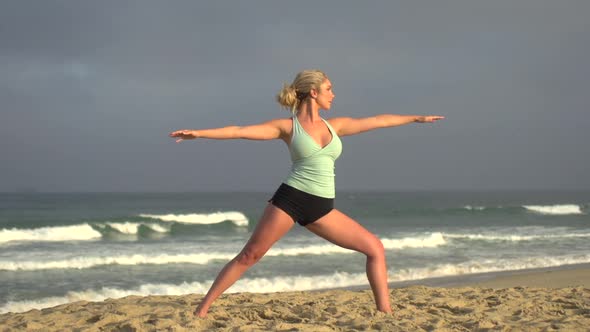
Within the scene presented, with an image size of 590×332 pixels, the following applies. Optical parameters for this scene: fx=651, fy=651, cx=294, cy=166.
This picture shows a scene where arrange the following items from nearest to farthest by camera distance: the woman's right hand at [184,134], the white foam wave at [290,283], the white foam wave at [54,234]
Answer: the woman's right hand at [184,134], the white foam wave at [290,283], the white foam wave at [54,234]

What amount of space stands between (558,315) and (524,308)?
0.34 m

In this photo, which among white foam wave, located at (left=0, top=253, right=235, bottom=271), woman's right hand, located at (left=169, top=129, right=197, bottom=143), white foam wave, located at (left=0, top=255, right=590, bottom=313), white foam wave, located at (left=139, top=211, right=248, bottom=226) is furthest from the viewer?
white foam wave, located at (left=139, top=211, right=248, bottom=226)

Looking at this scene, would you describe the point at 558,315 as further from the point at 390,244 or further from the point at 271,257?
the point at 390,244

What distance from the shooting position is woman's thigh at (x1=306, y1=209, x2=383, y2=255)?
4.87 metres

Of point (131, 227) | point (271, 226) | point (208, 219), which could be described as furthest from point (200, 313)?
point (208, 219)

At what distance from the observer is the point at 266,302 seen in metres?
6.70

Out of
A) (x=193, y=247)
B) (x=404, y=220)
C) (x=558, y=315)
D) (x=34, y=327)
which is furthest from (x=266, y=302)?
(x=404, y=220)

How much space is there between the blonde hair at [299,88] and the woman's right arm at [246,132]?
0.59 ft

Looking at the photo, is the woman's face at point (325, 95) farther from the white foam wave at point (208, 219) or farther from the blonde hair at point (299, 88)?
the white foam wave at point (208, 219)

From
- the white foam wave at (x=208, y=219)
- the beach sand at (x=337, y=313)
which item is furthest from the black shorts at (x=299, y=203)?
the white foam wave at (x=208, y=219)

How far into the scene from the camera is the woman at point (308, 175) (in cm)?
476

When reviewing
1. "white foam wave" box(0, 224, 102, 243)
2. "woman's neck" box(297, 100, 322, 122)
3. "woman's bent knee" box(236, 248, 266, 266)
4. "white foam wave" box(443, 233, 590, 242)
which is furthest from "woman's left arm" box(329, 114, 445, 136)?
"white foam wave" box(0, 224, 102, 243)

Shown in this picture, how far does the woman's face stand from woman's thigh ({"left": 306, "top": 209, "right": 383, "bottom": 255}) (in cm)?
82

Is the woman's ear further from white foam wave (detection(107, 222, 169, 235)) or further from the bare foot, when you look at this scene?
white foam wave (detection(107, 222, 169, 235))
